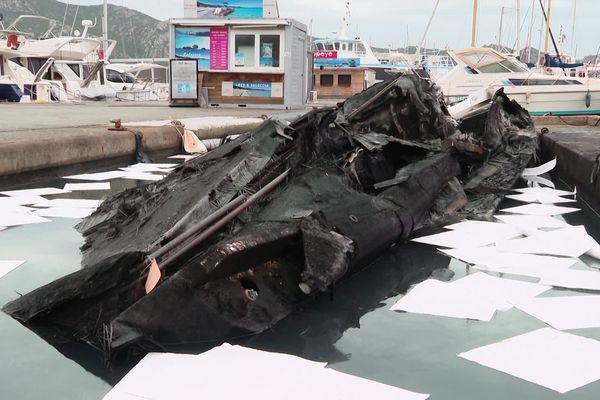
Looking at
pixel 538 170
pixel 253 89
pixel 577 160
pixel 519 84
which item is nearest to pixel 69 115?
pixel 253 89

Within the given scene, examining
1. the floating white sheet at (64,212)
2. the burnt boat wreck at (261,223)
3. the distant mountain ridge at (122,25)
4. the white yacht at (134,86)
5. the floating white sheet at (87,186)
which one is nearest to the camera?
the burnt boat wreck at (261,223)

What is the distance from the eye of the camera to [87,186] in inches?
203

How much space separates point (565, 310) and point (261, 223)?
48.1 inches

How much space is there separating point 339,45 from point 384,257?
1657 inches

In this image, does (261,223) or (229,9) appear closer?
(261,223)

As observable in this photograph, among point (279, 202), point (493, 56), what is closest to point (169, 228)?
point (279, 202)

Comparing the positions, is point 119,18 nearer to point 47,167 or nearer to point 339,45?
point 339,45

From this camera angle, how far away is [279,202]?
271 cm

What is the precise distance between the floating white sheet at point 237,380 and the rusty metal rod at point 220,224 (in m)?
0.37

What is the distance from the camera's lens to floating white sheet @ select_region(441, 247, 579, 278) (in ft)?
9.53

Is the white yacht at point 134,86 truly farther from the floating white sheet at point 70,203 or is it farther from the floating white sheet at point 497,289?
the floating white sheet at point 497,289

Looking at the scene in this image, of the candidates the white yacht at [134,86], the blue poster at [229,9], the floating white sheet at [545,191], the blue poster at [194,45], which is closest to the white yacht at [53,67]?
the white yacht at [134,86]

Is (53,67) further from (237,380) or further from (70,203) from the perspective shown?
(237,380)

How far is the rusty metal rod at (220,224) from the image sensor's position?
213cm
